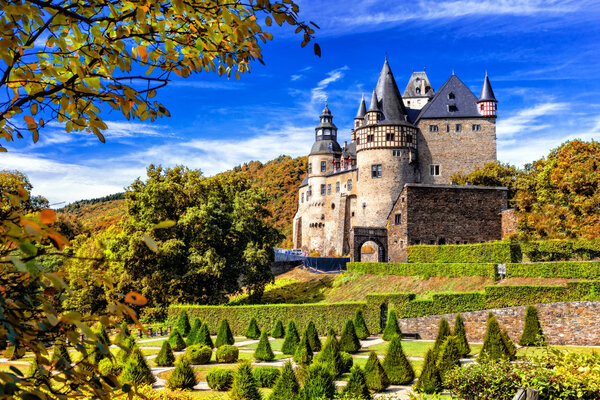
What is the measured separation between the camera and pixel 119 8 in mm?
4562

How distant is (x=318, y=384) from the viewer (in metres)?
12.3

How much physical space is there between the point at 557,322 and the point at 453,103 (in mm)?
37377

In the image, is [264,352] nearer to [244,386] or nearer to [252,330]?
[244,386]

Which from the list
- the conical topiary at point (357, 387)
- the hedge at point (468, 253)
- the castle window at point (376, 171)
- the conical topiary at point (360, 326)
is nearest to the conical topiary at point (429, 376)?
the conical topiary at point (357, 387)

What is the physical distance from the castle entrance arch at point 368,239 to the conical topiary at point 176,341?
69.9 ft

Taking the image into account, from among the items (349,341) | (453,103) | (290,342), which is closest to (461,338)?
(349,341)

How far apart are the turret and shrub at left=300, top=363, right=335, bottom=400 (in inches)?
1867

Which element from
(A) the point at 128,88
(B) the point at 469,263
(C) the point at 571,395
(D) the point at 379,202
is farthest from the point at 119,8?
(D) the point at 379,202

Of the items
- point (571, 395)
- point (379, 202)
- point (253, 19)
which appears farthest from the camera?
point (379, 202)

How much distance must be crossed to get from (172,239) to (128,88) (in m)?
34.8

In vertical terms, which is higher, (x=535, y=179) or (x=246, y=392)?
(x=535, y=179)

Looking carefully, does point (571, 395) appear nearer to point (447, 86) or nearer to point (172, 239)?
point (172, 239)

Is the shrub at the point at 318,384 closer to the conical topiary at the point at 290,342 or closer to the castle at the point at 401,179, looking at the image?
the conical topiary at the point at 290,342

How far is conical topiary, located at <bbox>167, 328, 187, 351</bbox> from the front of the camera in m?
24.8
